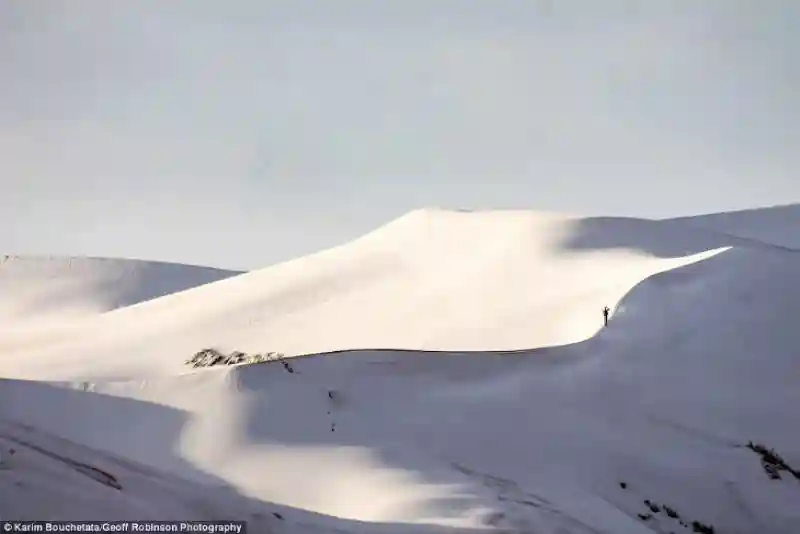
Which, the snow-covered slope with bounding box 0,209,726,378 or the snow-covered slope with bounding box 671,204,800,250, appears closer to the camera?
the snow-covered slope with bounding box 0,209,726,378

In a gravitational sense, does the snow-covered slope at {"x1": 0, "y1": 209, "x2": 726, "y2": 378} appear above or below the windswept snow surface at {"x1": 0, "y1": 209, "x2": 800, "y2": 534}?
above

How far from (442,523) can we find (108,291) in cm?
3710

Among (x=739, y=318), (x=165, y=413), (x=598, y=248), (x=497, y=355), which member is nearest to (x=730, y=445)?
(x=497, y=355)

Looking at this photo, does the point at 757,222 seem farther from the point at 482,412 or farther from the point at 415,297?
the point at 482,412

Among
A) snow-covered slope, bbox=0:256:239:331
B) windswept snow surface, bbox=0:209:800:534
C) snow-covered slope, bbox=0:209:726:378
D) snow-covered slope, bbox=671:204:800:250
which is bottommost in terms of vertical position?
windswept snow surface, bbox=0:209:800:534

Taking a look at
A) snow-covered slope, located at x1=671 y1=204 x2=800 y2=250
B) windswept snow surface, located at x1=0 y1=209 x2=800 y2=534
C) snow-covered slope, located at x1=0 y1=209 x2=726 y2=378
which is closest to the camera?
windswept snow surface, located at x1=0 y1=209 x2=800 y2=534

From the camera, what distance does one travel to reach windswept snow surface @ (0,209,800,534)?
40.4ft

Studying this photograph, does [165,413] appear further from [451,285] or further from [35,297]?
[35,297]

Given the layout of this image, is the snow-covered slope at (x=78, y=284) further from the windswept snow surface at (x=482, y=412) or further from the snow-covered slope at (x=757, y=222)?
the snow-covered slope at (x=757, y=222)

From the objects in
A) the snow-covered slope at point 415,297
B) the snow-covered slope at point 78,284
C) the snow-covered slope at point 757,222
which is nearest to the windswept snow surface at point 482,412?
the snow-covered slope at point 415,297

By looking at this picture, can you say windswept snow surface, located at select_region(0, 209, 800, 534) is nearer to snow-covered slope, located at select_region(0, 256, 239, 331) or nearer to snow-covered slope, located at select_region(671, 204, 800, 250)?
snow-covered slope, located at select_region(671, 204, 800, 250)

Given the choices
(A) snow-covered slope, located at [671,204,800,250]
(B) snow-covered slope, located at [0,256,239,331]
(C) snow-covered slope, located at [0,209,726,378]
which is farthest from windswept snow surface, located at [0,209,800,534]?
(B) snow-covered slope, located at [0,256,239,331]

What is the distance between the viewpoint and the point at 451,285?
91.9 feet

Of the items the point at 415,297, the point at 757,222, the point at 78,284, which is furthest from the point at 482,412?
the point at 78,284
